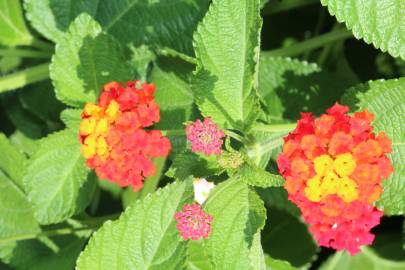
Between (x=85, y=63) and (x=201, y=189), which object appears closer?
(x=85, y=63)

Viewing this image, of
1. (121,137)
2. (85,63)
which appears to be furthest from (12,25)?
(121,137)

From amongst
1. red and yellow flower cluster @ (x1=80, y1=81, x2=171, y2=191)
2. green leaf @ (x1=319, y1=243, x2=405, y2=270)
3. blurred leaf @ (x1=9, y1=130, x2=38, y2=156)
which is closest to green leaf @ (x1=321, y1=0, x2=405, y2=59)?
red and yellow flower cluster @ (x1=80, y1=81, x2=171, y2=191)

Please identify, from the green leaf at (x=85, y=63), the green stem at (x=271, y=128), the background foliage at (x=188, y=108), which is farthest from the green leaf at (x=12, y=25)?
the green stem at (x=271, y=128)

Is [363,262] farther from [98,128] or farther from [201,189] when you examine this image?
[98,128]

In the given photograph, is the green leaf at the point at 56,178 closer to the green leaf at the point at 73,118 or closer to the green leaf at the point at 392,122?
the green leaf at the point at 73,118

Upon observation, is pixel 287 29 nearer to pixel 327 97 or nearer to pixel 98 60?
pixel 327 97

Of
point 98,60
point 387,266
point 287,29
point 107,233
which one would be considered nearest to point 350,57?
point 287,29

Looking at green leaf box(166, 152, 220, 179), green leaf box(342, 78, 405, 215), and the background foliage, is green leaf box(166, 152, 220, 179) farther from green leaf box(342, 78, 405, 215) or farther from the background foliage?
green leaf box(342, 78, 405, 215)
